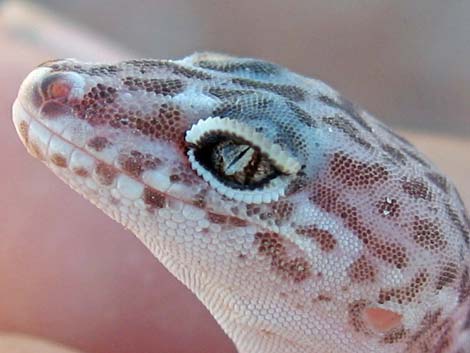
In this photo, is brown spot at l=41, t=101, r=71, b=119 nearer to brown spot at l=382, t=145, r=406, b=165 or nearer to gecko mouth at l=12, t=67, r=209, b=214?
gecko mouth at l=12, t=67, r=209, b=214

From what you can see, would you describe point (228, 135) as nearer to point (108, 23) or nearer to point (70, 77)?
point (70, 77)

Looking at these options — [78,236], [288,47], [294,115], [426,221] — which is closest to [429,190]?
[426,221]

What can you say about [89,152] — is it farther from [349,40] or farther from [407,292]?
[349,40]

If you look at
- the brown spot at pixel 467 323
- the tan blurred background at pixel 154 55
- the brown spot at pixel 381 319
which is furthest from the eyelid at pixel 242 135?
the tan blurred background at pixel 154 55

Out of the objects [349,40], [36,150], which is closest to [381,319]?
[36,150]

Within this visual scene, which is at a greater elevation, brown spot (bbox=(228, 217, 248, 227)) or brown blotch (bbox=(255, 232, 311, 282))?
brown spot (bbox=(228, 217, 248, 227))

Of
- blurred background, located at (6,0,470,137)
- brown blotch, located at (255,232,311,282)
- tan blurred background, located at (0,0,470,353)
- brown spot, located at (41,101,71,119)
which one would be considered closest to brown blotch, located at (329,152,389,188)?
brown blotch, located at (255,232,311,282)

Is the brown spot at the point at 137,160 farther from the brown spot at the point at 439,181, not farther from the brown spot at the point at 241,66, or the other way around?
the brown spot at the point at 439,181
